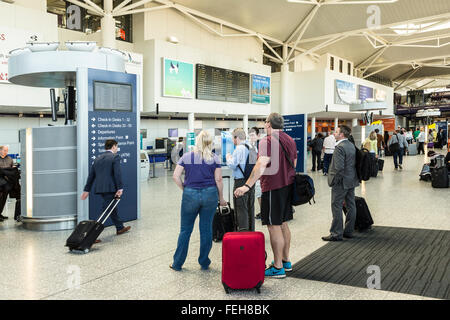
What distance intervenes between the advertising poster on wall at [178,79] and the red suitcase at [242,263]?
12341 millimetres

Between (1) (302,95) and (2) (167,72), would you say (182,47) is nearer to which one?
(2) (167,72)

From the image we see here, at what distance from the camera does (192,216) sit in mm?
4051

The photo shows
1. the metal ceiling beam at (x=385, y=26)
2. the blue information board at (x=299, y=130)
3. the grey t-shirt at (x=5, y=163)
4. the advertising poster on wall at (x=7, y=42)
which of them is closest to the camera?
the grey t-shirt at (x=5, y=163)

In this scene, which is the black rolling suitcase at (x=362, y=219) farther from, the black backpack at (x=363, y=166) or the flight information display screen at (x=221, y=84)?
the flight information display screen at (x=221, y=84)

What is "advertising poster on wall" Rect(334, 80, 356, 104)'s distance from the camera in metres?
23.8

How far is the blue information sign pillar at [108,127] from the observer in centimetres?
619

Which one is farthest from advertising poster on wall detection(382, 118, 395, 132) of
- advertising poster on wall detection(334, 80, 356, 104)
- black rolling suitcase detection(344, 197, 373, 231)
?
black rolling suitcase detection(344, 197, 373, 231)

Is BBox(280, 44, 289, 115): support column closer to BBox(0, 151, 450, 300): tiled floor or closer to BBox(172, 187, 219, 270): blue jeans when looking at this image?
BBox(0, 151, 450, 300): tiled floor

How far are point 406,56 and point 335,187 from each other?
26.5 metres

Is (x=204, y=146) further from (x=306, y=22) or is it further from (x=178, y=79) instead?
(x=306, y=22)

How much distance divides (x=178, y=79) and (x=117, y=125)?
961cm

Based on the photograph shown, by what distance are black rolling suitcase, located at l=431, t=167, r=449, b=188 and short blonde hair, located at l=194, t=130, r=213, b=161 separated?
8.68 metres

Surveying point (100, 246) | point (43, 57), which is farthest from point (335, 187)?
point (43, 57)

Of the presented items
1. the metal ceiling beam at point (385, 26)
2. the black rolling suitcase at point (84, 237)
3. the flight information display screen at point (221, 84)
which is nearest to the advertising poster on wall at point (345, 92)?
the metal ceiling beam at point (385, 26)
